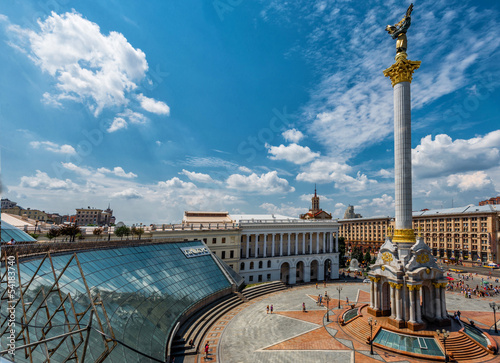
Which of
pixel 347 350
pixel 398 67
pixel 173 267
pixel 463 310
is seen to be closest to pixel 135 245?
pixel 173 267

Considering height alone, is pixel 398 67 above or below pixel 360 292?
above

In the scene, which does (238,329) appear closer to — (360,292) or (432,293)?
(432,293)

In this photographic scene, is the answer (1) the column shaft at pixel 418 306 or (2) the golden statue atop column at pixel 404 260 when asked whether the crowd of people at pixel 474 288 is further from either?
(1) the column shaft at pixel 418 306

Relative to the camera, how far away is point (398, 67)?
37000mm

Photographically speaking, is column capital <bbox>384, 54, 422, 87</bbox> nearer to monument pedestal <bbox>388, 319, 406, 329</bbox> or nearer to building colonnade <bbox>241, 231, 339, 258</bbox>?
monument pedestal <bbox>388, 319, 406, 329</bbox>

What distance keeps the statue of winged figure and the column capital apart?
6.49ft

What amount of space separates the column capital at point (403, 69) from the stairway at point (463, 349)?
Result: 105ft

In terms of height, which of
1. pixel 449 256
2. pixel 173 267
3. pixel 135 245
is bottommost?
pixel 449 256

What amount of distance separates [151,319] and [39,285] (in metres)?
11.2

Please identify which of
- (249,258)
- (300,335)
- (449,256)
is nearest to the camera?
(300,335)

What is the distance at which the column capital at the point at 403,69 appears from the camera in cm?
3656

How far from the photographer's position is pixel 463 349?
91.3 ft

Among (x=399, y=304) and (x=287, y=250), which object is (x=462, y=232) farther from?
(x=399, y=304)

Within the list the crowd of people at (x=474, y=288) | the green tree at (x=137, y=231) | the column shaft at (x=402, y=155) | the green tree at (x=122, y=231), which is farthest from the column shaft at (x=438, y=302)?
the green tree at (x=122, y=231)
